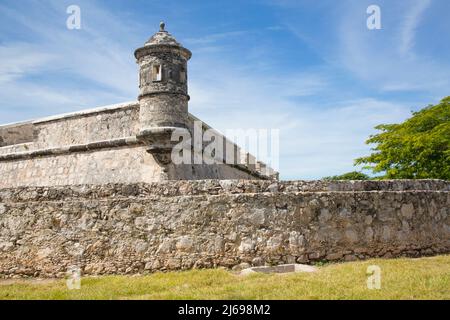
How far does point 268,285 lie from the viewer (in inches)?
217

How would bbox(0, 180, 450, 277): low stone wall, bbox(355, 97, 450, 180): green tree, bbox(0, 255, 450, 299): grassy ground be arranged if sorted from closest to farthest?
bbox(0, 255, 450, 299): grassy ground → bbox(0, 180, 450, 277): low stone wall → bbox(355, 97, 450, 180): green tree

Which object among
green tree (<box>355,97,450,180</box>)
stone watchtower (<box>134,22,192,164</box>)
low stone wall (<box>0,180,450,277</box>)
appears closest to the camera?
low stone wall (<box>0,180,450,277</box>)

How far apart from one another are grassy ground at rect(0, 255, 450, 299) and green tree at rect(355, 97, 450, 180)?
579 inches

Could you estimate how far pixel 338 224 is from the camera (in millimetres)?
7113

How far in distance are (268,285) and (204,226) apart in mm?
1730

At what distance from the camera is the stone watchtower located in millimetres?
12453

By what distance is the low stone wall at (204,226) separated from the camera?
692cm

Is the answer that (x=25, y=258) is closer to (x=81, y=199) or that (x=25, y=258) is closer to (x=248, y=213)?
(x=81, y=199)

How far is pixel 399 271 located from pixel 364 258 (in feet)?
3.51

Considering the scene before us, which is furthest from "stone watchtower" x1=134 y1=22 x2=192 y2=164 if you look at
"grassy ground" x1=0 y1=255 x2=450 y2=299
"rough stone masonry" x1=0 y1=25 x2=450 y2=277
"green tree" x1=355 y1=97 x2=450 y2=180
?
"green tree" x1=355 y1=97 x2=450 y2=180

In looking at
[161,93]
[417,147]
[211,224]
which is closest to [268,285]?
[211,224]

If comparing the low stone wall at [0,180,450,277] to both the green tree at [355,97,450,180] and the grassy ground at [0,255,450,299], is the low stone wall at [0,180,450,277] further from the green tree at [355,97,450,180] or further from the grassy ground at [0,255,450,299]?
the green tree at [355,97,450,180]

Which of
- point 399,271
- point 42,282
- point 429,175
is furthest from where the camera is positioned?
point 429,175
